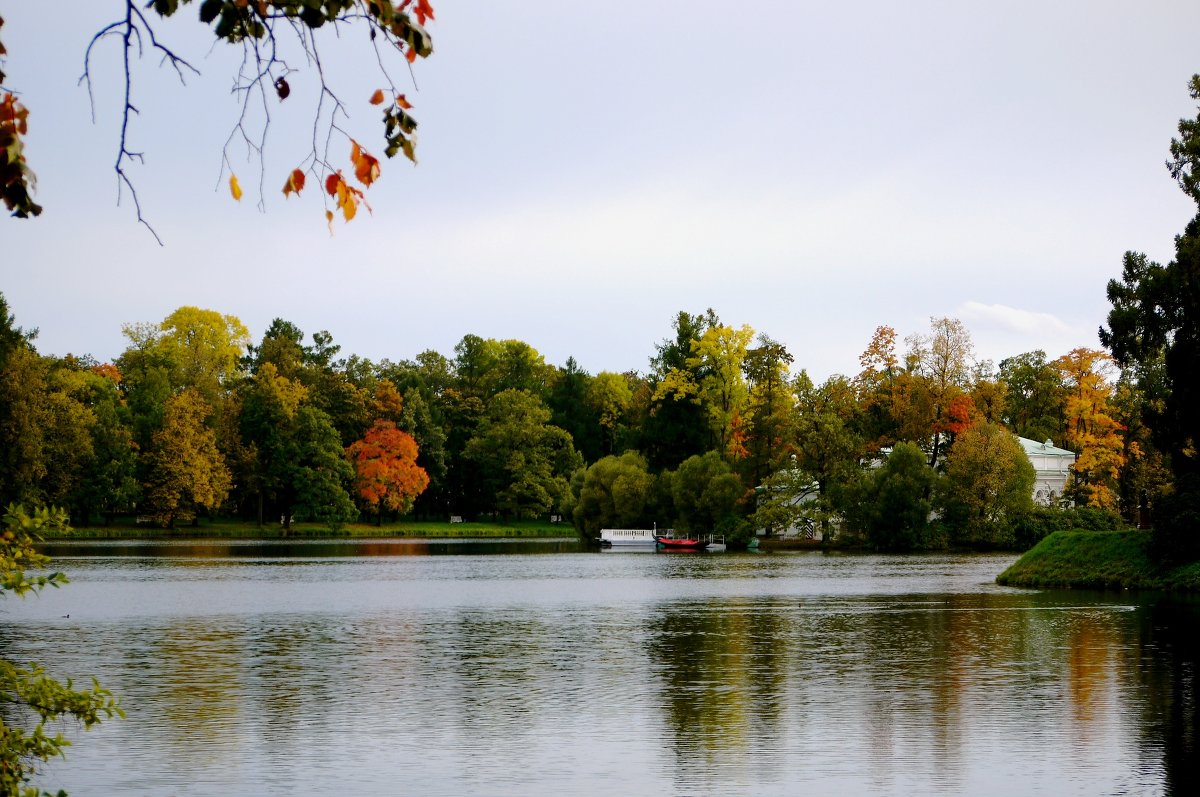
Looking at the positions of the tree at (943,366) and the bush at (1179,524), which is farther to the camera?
the tree at (943,366)

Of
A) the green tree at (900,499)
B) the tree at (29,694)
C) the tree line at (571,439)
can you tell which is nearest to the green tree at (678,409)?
the tree line at (571,439)

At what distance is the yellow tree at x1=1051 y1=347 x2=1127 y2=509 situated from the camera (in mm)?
66062

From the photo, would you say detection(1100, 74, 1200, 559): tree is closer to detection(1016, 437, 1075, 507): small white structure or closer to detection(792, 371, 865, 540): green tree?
detection(792, 371, 865, 540): green tree

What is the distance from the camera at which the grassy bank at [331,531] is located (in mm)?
91688

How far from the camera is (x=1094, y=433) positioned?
75.1 m

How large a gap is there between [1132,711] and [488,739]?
8.02 m

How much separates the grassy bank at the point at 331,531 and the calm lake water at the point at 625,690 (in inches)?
2149

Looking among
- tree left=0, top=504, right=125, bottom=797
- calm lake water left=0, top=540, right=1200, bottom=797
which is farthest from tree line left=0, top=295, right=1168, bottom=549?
tree left=0, top=504, right=125, bottom=797

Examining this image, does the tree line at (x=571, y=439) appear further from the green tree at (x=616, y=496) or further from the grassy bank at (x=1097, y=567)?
the grassy bank at (x=1097, y=567)

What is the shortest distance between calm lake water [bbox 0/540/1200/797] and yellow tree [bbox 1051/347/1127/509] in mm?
29209

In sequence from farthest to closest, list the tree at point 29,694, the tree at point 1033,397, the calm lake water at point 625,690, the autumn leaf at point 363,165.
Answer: the tree at point 1033,397 → the calm lake water at point 625,690 → the tree at point 29,694 → the autumn leaf at point 363,165

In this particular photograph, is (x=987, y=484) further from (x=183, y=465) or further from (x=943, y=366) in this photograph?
(x=183, y=465)

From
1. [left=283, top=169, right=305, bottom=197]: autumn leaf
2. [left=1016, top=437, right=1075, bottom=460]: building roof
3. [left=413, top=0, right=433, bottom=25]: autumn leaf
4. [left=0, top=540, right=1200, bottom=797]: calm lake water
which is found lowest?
[left=0, top=540, right=1200, bottom=797]: calm lake water

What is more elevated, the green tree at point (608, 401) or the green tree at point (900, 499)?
the green tree at point (608, 401)
